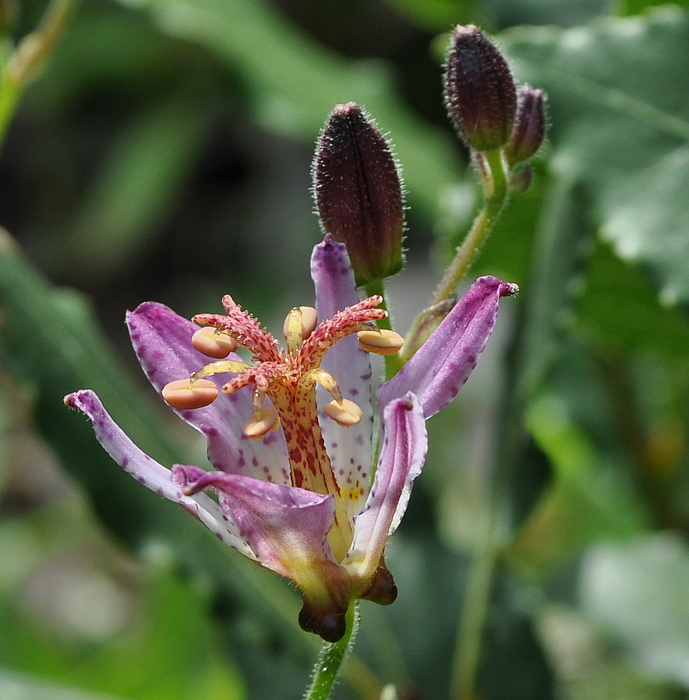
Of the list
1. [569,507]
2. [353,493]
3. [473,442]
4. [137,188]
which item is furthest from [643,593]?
[137,188]

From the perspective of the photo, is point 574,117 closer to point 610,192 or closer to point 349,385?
point 610,192

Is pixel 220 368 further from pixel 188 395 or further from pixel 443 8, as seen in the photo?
pixel 443 8

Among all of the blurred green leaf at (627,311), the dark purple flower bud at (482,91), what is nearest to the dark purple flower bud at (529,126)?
the dark purple flower bud at (482,91)

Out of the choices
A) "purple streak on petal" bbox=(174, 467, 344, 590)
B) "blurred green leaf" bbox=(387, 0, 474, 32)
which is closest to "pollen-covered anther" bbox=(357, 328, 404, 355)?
"purple streak on petal" bbox=(174, 467, 344, 590)

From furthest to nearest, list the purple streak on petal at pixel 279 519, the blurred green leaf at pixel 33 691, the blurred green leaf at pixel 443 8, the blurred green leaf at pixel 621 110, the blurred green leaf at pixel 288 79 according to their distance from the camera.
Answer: the blurred green leaf at pixel 288 79, the blurred green leaf at pixel 443 8, the blurred green leaf at pixel 33 691, the blurred green leaf at pixel 621 110, the purple streak on petal at pixel 279 519

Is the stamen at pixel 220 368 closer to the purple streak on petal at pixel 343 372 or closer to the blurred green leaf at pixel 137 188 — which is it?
the purple streak on petal at pixel 343 372

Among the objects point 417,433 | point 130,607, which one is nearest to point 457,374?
point 417,433
